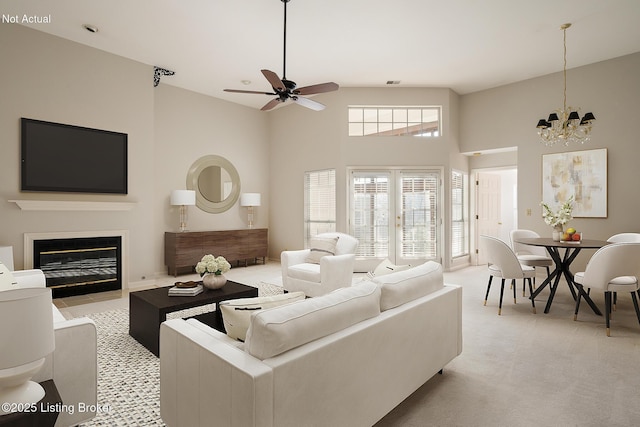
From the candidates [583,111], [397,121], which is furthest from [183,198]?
[583,111]

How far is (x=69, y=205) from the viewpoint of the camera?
4.62 m

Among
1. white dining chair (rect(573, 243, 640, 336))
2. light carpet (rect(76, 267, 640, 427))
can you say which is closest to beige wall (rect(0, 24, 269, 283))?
light carpet (rect(76, 267, 640, 427))

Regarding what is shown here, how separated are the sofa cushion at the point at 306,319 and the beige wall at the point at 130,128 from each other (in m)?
4.52

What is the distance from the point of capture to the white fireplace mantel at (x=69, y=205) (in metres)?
4.31

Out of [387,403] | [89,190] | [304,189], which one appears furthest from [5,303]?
[304,189]

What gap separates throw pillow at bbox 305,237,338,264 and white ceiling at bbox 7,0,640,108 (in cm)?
271

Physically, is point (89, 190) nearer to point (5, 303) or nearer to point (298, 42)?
point (298, 42)

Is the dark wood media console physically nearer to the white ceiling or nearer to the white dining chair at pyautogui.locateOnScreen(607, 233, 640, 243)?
the white ceiling

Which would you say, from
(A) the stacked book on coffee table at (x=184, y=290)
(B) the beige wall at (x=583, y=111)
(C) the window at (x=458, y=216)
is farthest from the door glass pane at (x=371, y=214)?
(A) the stacked book on coffee table at (x=184, y=290)

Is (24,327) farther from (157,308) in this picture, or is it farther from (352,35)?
(352,35)

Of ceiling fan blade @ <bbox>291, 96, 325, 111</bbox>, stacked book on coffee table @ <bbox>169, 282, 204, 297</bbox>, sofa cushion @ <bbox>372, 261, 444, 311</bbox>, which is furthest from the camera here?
ceiling fan blade @ <bbox>291, 96, 325, 111</bbox>

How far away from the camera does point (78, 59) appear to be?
4.73 metres

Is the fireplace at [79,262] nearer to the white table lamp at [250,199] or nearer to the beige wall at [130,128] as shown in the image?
the beige wall at [130,128]

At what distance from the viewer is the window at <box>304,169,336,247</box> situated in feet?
22.0
